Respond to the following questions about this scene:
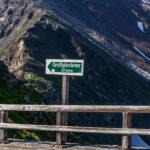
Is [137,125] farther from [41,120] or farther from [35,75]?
[41,120]

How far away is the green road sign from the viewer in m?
9.91

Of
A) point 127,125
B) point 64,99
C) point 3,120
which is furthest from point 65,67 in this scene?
point 3,120

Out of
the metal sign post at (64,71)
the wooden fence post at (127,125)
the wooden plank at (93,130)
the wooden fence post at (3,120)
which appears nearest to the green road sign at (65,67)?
the metal sign post at (64,71)

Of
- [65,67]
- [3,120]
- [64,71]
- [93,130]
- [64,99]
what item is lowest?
[93,130]

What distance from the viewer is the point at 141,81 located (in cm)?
15825

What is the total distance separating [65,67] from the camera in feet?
33.1

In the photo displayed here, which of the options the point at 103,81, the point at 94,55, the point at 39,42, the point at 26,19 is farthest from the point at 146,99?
the point at 26,19

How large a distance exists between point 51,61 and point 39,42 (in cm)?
12087

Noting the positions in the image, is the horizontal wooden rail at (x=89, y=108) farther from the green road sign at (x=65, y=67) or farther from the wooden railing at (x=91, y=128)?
the green road sign at (x=65, y=67)

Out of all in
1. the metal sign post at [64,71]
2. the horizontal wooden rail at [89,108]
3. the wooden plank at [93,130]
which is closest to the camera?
the wooden plank at [93,130]

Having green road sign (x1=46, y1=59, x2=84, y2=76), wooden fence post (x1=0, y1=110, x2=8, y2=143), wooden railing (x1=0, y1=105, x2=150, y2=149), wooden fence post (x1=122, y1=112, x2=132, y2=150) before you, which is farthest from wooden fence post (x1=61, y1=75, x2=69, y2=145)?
wooden fence post (x1=0, y1=110, x2=8, y2=143)

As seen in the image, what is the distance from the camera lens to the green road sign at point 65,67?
9.91 meters

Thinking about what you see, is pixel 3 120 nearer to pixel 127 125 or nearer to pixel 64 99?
pixel 64 99

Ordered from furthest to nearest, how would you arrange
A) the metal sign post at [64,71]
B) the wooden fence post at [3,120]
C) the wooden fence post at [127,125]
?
the wooden fence post at [3,120] < the metal sign post at [64,71] < the wooden fence post at [127,125]
